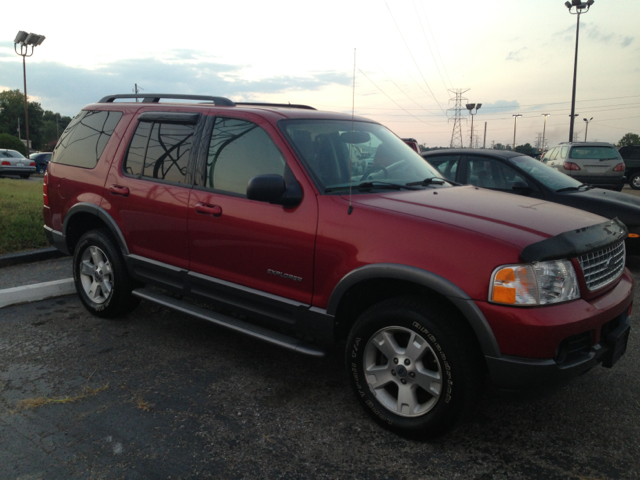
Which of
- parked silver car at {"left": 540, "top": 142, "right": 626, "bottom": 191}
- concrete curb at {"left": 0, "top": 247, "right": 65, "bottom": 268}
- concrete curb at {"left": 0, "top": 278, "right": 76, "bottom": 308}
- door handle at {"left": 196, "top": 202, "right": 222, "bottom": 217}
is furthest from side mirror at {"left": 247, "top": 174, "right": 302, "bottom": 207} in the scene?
parked silver car at {"left": 540, "top": 142, "right": 626, "bottom": 191}

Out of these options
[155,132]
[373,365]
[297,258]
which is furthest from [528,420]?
[155,132]

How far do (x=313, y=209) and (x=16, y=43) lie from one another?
5606 cm

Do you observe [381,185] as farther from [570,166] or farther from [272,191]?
[570,166]

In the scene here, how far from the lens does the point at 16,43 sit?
48.5 metres

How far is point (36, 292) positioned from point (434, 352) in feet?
14.0

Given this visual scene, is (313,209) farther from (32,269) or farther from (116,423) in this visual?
(32,269)

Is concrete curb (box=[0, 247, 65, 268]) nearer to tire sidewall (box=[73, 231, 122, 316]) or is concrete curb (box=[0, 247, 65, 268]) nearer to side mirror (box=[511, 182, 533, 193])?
tire sidewall (box=[73, 231, 122, 316])

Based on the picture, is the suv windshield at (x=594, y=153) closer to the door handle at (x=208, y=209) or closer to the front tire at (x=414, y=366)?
the door handle at (x=208, y=209)

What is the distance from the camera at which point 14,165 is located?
89.1ft

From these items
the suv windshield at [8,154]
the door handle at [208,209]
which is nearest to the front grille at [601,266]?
the door handle at [208,209]

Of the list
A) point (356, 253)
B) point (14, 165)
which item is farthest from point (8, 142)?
point (356, 253)

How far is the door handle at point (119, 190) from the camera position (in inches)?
172

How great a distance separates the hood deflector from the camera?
259 centimetres

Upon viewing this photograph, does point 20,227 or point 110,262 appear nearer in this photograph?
point 110,262
